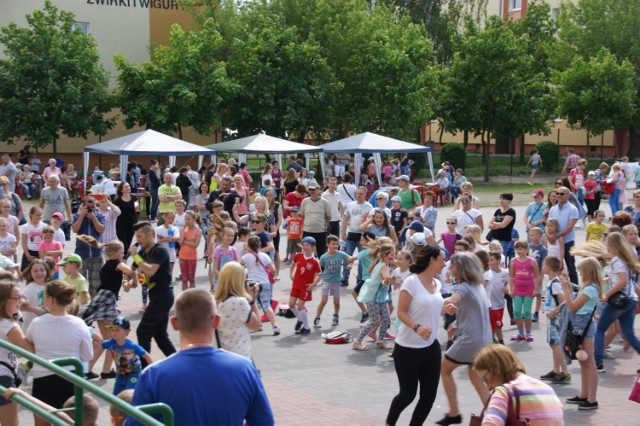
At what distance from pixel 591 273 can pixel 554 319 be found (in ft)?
2.96

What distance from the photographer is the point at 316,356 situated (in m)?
11.6

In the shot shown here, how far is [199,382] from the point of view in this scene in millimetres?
4258

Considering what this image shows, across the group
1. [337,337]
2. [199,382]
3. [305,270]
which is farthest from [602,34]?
[199,382]

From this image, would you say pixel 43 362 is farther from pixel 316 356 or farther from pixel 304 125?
pixel 304 125

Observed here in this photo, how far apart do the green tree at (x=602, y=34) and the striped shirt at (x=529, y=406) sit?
45.2m

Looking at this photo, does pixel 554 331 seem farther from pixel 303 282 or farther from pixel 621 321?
pixel 303 282

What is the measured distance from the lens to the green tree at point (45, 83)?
38.1m

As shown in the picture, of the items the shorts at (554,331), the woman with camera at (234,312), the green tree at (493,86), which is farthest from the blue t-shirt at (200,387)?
the green tree at (493,86)

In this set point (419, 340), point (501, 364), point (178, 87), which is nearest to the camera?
point (501, 364)

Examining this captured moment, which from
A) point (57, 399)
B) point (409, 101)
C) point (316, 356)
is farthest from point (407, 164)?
point (57, 399)

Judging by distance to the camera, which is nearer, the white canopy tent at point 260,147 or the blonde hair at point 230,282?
the blonde hair at point 230,282

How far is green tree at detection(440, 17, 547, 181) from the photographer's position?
43.4 m

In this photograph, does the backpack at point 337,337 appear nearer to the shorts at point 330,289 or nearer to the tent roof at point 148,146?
the shorts at point 330,289

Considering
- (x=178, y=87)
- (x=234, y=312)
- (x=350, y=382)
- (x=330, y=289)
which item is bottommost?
(x=350, y=382)
